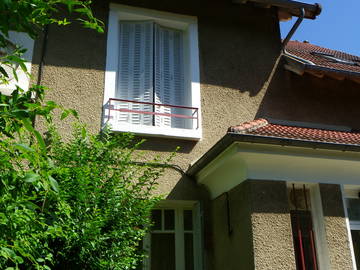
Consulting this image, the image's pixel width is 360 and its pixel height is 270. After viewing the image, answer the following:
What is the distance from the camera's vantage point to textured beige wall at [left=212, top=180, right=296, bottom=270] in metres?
5.45

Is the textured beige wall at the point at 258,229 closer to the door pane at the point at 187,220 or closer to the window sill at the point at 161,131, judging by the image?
the door pane at the point at 187,220

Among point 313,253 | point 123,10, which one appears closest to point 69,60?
point 123,10

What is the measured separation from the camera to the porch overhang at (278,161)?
5676 millimetres

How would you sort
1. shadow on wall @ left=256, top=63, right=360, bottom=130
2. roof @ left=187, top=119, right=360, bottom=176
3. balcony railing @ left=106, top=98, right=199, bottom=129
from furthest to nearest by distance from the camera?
shadow on wall @ left=256, top=63, right=360, bottom=130 < balcony railing @ left=106, top=98, right=199, bottom=129 < roof @ left=187, top=119, right=360, bottom=176

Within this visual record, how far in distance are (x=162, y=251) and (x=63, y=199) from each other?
9.29 ft

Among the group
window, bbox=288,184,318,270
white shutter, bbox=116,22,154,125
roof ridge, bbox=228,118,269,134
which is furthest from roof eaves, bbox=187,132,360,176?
white shutter, bbox=116,22,154,125

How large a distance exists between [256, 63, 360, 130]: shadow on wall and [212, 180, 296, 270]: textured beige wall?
8.72 ft

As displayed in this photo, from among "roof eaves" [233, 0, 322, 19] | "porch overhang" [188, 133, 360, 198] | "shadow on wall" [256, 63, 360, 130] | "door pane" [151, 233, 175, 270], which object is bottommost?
"door pane" [151, 233, 175, 270]

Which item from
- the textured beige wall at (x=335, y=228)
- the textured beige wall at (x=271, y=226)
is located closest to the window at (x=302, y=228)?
the textured beige wall at (x=335, y=228)

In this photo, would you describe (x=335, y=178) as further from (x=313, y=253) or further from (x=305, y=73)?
(x=305, y=73)

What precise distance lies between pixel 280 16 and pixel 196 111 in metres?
3.30

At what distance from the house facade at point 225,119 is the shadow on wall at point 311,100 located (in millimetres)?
24

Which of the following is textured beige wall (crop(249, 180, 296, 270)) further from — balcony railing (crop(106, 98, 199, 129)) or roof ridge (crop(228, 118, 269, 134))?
balcony railing (crop(106, 98, 199, 129))

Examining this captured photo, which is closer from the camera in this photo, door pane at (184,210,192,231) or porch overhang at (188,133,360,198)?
porch overhang at (188,133,360,198)
